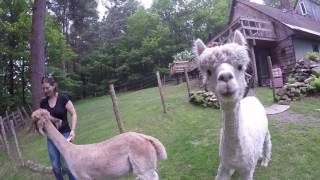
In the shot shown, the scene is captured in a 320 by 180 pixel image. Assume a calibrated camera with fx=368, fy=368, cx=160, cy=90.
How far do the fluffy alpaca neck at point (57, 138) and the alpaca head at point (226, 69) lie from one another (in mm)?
2937

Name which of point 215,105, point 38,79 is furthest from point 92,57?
point 215,105

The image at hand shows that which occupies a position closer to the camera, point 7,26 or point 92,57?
point 7,26

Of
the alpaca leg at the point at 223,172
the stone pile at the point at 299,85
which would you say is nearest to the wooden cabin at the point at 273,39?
the stone pile at the point at 299,85

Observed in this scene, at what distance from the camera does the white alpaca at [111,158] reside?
5414mm

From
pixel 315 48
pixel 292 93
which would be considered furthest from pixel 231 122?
pixel 315 48

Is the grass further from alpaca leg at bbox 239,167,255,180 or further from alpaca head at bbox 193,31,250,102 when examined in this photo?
alpaca head at bbox 193,31,250,102

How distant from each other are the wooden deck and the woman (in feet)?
52.8

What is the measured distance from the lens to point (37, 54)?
15250 millimetres

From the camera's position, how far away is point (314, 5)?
33750 mm

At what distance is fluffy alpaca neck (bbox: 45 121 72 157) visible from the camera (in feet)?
18.1

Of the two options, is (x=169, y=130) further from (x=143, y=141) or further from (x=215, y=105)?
(x=143, y=141)

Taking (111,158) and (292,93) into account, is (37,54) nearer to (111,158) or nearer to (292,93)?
(292,93)

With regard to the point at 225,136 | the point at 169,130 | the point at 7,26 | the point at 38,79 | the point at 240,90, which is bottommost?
the point at 169,130

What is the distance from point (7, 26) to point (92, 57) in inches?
684
